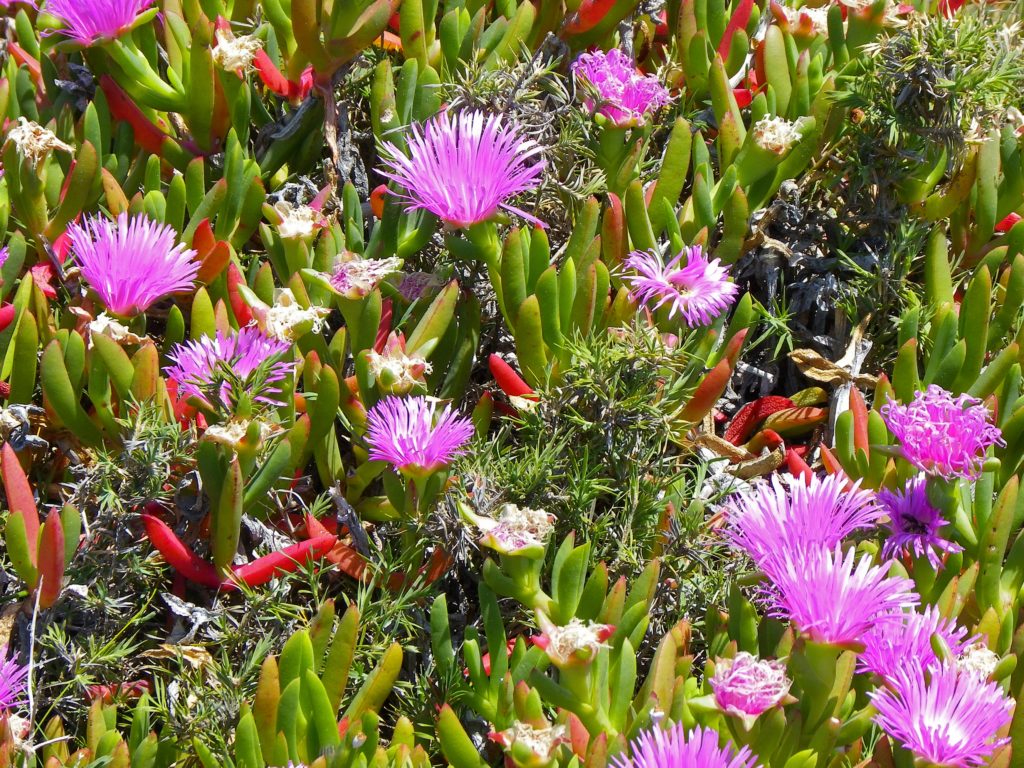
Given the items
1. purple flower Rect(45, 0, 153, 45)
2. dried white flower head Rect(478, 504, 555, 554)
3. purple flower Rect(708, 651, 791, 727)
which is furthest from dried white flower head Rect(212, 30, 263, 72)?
purple flower Rect(708, 651, 791, 727)

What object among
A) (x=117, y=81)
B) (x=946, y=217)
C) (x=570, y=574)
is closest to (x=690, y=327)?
(x=570, y=574)

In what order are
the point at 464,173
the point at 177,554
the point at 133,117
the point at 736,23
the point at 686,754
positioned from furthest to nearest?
the point at 736,23 < the point at 133,117 < the point at 464,173 < the point at 177,554 < the point at 686,754

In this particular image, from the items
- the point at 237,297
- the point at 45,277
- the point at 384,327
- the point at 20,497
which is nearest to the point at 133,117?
the point at 45,277

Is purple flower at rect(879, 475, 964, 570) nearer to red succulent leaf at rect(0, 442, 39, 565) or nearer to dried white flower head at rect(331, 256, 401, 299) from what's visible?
dried white flower head at rect(331, 256, 401, 299)

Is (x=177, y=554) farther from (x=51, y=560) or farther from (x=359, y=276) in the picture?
(x=359, y=276)

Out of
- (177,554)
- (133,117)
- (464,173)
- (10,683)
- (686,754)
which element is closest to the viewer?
(686,754)

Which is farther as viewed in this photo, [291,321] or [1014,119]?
[1014,119]
